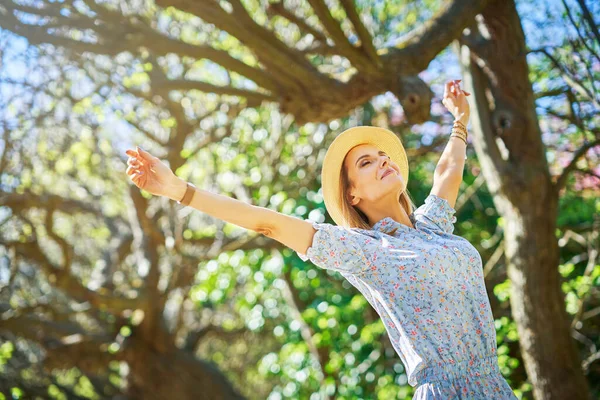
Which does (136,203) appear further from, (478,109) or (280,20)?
(478,109)

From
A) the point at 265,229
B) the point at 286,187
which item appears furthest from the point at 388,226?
the point at 286,187

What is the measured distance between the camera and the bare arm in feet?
7.14

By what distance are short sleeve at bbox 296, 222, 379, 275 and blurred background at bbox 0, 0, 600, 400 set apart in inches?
A: 60.0

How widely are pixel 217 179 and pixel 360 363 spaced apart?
205 cm

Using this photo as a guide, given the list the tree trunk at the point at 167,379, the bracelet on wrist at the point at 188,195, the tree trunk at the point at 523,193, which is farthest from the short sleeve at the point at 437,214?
the tree trunk at the point at 167,379

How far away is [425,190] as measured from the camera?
6.44 metres

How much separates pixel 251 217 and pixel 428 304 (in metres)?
0.58

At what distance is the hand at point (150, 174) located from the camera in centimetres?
216

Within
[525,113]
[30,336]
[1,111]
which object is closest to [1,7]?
[1,111]

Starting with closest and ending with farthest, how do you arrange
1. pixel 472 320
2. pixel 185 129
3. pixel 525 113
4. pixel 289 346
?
pixel 472 320 → pixel 525 113 → pixel 185 129 → pixel 289 346

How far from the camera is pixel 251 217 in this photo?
2203 millimetres

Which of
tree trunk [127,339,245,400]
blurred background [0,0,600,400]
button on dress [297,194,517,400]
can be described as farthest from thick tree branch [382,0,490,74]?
tree trunk [127,339,245,400]

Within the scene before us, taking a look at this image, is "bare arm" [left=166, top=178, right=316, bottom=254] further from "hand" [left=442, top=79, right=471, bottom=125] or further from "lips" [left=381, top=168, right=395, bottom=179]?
"hand" [left=442, top=79, right=471, bottom=125]

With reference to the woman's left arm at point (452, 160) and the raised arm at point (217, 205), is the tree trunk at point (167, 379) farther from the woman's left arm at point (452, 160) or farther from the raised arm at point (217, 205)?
the raised arm at point (217, 205)
